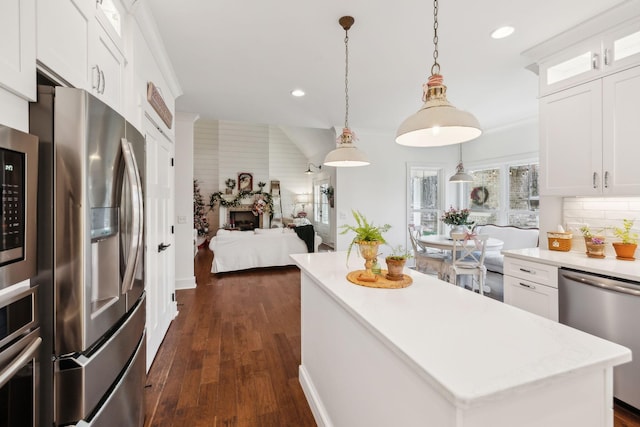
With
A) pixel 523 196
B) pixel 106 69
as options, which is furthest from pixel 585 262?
pixel 523 196

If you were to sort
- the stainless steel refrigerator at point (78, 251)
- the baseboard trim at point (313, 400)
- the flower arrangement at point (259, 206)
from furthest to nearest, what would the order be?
the flower arrangement at point (259, 206) < the baseboard trim at point (313, 400) < the stainless steel refrigerator at point (78, 251)

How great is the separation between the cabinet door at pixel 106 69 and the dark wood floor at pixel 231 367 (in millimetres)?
1897

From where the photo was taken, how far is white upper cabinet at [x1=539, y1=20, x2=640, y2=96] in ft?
6.72

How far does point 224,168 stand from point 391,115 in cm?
622

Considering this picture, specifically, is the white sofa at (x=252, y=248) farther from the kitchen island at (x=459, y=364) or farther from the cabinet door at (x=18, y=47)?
the cabinet door at (x=18, y=47)

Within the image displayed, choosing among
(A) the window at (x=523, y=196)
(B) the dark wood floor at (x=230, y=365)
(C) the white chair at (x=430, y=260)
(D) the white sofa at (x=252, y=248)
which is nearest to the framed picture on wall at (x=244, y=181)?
(D) the white sofa at (x=252, y=248)

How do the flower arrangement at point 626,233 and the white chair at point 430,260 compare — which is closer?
the flower arrangement at point 626,233

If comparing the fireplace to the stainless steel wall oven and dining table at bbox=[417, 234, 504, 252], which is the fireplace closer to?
dining table at bbox=[417, 234, 504, 252]

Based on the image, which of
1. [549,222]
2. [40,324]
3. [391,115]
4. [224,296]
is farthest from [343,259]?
[391,115]

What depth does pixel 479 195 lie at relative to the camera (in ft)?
19.4

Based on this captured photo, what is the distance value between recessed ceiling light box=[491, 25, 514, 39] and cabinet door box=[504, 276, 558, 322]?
1999 mm

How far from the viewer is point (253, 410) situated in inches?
74.0

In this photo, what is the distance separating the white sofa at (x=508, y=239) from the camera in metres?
4.51

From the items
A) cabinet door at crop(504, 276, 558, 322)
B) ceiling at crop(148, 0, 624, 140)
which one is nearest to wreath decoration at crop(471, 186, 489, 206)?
ceiling at crop(148, 0, 624, 140)
